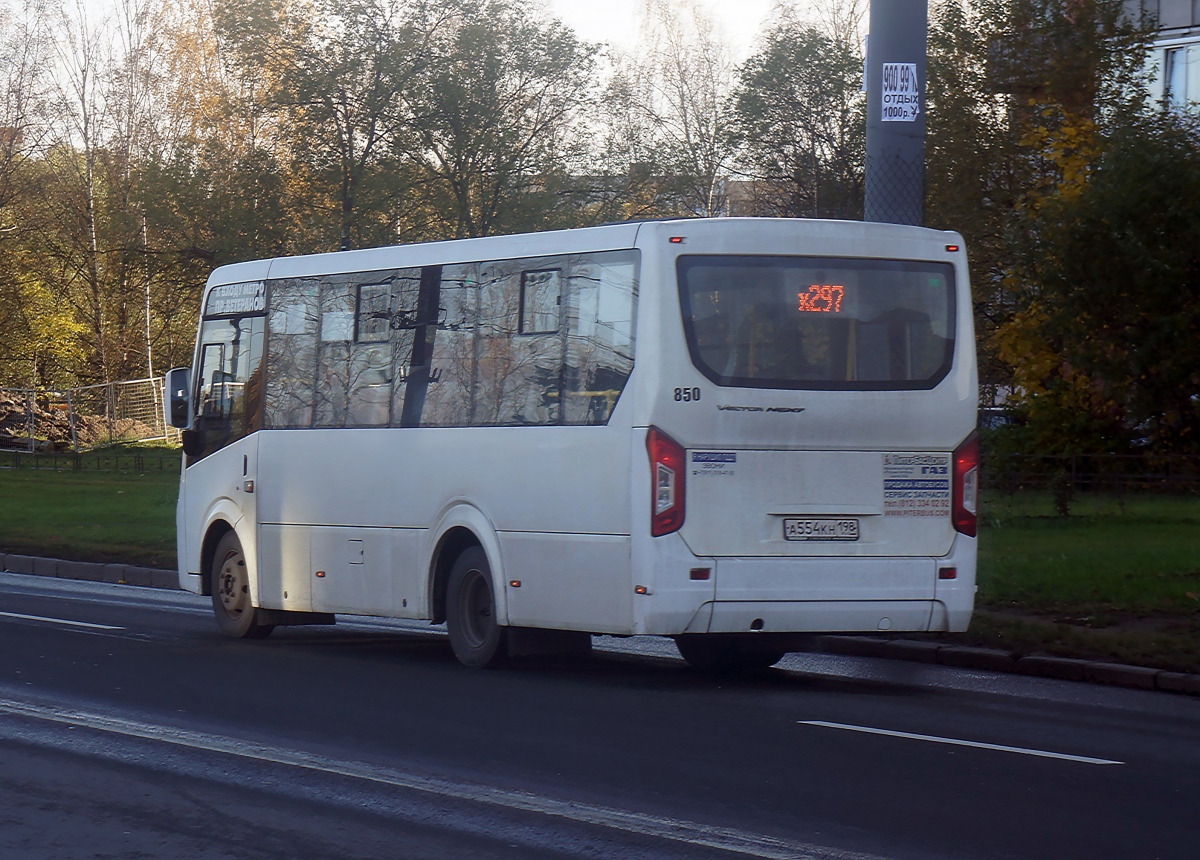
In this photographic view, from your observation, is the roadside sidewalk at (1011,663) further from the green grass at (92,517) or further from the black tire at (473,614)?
the green grass at (92,517)

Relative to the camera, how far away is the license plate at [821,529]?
1075 centimetres

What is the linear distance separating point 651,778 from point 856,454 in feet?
12.3

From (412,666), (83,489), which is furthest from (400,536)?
(83,489)

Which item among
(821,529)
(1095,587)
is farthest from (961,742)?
(1095,587)

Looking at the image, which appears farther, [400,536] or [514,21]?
[514,21]

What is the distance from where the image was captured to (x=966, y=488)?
1116cm

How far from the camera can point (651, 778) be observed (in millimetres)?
7652

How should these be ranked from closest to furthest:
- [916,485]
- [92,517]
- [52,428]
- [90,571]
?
[916,485] < [90,571] < [92,517] < [52,428]

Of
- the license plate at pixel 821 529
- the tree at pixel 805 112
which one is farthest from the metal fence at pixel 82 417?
the license plate at pixel 821 529

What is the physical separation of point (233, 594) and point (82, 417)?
45.6m

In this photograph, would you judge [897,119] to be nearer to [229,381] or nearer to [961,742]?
[229,381]

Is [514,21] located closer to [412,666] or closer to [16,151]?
[16,151]

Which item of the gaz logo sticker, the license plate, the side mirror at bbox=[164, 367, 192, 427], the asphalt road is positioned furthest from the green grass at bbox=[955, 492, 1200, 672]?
the side mirror at bbox=[164, 367, 192, 427]

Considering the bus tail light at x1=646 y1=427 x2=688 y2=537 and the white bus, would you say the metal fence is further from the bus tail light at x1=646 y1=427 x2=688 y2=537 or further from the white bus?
the bus tail light at x1=646 y1=427 x2=688 y2=537
